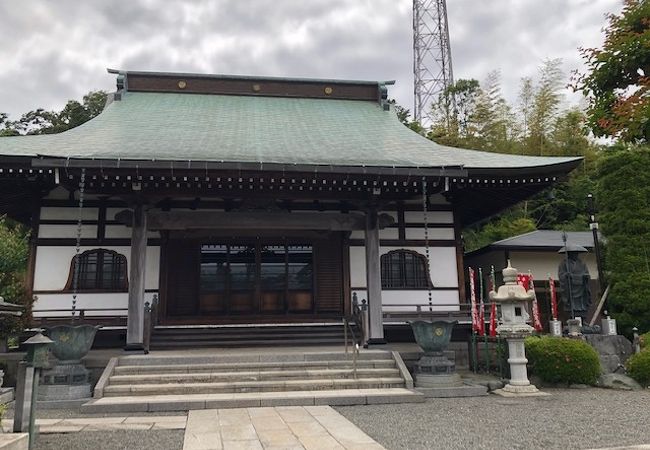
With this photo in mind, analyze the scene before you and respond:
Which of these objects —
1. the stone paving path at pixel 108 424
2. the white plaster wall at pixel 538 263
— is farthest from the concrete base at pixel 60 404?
the white plaster wall at pixel 538 263

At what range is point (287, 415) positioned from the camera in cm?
647

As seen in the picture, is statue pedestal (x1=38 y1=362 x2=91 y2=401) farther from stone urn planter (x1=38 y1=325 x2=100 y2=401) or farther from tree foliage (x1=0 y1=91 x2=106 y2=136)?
tree foliage (x1=0 y1=91 x2=106 y2=136)

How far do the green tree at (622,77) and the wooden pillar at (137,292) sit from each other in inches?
372

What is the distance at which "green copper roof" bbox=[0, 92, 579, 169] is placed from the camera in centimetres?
993

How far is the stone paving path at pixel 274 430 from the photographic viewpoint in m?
5.00

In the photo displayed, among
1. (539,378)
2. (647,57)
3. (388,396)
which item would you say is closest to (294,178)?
(388,396)

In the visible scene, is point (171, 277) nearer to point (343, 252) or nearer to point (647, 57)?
point (343, 252)

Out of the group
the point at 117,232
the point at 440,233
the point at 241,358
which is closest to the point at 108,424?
the point at 241,358

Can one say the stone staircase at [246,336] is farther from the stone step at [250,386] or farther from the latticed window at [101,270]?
the stone step at [250,386]

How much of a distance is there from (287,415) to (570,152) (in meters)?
20.2

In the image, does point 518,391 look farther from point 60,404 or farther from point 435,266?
point 60,404

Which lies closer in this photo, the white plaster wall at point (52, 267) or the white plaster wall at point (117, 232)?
the white plaster wall at point (52, 267)

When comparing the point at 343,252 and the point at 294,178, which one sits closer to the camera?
the point at 294,178

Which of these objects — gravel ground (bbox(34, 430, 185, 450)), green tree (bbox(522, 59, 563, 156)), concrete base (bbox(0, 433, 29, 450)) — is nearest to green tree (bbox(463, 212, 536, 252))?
green tree (bbox(522, 59, 563, 156))
